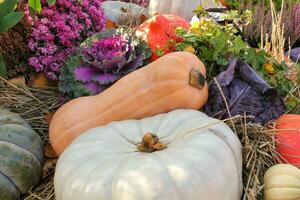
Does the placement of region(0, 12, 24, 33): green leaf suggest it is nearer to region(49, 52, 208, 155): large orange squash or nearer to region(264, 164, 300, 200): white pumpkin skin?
region(49, 52, 208, 155): large orange squash

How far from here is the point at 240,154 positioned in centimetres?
214

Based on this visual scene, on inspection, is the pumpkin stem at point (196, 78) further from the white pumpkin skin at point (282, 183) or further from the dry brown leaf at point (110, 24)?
the dry brown leaf at point (110, 24)

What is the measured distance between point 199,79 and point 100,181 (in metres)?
0.77

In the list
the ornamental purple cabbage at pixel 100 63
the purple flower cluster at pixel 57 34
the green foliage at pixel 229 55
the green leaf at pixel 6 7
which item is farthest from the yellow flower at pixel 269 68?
the green leaf at pixel 6 7

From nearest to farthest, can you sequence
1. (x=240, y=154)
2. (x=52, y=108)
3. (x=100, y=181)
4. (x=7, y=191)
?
(x=100, y=181)
(x=240, y=154)
(x=7, y=191)
(x=52, y=108)

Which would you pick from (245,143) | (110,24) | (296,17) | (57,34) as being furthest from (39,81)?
(296,17)

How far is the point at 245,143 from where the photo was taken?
2.29 meters

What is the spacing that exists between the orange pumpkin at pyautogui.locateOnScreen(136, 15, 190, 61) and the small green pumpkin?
2.98ft

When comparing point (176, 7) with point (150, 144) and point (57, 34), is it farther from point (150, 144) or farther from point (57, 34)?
point (150, 144)

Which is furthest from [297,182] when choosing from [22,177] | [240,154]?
[22,177]

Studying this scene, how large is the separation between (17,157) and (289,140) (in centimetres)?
129

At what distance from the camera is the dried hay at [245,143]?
217cm

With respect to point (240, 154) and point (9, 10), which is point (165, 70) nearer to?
point (240, 154)

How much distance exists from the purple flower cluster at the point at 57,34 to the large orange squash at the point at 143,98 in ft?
1.98
